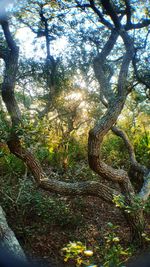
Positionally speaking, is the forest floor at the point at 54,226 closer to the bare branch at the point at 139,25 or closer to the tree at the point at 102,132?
the tree at the point at 102,132

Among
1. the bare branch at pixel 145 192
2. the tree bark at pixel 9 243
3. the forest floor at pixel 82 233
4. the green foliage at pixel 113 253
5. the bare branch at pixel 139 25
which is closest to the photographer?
the green foliage at pixel 113 253

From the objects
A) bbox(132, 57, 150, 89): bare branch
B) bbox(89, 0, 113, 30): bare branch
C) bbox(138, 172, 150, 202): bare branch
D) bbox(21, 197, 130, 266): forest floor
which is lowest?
bbox(21, 197, 130, 266): forest floor

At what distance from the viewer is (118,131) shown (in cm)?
824

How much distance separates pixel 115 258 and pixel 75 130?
23.4 ft

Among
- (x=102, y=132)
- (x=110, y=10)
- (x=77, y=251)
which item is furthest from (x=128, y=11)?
(x=77, y=251)

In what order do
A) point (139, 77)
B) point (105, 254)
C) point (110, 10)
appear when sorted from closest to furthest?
point (105, 254) < point (110, 10) < point (139, 77)

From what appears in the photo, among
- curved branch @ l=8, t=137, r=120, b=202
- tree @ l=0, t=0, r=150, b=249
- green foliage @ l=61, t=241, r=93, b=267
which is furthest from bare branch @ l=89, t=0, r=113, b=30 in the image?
green foliage @ l=61, t=241, r=93, b=267

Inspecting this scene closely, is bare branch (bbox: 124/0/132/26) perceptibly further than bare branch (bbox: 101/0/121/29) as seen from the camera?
Yes

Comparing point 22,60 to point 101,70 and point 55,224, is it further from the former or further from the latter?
point 55,224

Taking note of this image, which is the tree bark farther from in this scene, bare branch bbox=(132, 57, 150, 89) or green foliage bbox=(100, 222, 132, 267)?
bare branch bbox=(132, 57, 150, 89)

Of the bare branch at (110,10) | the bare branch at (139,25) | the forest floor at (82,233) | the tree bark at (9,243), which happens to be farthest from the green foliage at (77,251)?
the bare branch at (139,25)

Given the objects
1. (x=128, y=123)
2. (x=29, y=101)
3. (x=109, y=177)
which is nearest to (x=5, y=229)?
(x=109, y=177)

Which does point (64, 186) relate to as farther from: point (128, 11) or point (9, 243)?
point (128, 11)

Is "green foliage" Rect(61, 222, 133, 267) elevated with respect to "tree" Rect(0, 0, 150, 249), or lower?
lower
